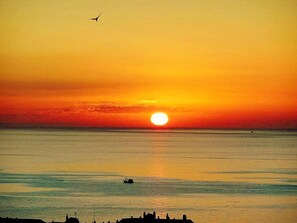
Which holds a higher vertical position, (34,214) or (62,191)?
(62,191)

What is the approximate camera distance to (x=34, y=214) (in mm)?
80438

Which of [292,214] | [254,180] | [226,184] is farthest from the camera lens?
[254,180]

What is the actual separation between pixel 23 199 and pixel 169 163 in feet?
246

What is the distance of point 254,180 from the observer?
12581 cm

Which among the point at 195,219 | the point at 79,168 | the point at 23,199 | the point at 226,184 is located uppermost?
the point at 79,168

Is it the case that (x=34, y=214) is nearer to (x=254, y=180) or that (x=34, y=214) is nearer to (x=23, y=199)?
(x=23, y=199)

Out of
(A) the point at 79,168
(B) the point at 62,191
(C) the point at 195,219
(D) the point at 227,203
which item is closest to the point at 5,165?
(A) the point at 79,168

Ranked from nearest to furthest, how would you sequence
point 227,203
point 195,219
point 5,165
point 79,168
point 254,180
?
point 195,219 → point 227,203 → point 254,180 → point 79,168 → point 5,165

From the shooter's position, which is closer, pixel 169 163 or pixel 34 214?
pixel 34 214

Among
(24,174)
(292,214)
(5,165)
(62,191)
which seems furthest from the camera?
(5,165)

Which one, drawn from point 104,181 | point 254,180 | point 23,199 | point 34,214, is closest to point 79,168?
point 104,181

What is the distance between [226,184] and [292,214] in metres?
32.8

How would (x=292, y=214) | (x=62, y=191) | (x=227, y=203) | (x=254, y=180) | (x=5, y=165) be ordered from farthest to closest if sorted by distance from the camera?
(x=5, y=165)
(x=254, y=180)
(x=62, y=191)
(x=227, y=203)
(x=292, y=214)

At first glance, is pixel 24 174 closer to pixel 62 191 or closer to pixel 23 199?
pixel 62 191
